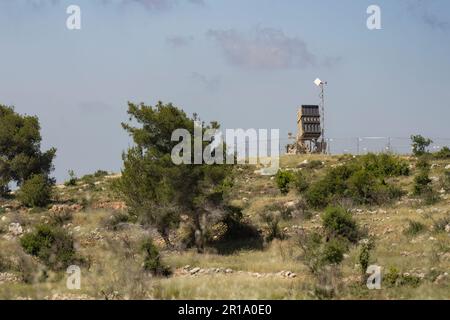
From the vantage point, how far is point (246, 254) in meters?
20.0

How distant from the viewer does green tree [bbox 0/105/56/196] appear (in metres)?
34.4

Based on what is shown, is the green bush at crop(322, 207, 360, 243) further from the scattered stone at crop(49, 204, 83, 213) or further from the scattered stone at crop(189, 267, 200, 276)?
the scattered stone at crop(49, 204, 83, 213)

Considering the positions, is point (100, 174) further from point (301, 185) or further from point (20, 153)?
point (301, 185)

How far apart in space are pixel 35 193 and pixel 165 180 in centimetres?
1219

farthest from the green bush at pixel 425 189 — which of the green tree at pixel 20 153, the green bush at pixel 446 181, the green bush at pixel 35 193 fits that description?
the green tree at pixel 20 153

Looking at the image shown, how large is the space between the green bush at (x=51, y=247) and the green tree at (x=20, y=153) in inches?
635

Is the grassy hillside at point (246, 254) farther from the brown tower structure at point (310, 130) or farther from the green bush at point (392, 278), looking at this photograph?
the brown tower structure at point (310, 130)

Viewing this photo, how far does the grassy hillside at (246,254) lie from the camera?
11.2 m

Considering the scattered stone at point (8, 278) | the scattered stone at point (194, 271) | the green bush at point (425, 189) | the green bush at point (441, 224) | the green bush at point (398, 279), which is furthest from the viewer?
the green bush at point (425, 189)

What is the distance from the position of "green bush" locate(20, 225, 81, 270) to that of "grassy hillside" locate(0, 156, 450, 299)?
0.99ft

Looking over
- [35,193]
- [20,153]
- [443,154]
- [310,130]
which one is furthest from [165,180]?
[310,130]

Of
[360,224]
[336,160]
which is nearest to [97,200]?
[360,224]

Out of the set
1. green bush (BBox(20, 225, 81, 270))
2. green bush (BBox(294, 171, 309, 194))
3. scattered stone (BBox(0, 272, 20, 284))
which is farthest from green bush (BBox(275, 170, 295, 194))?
scattered stone (BBox(0, 272, 20, 284))
